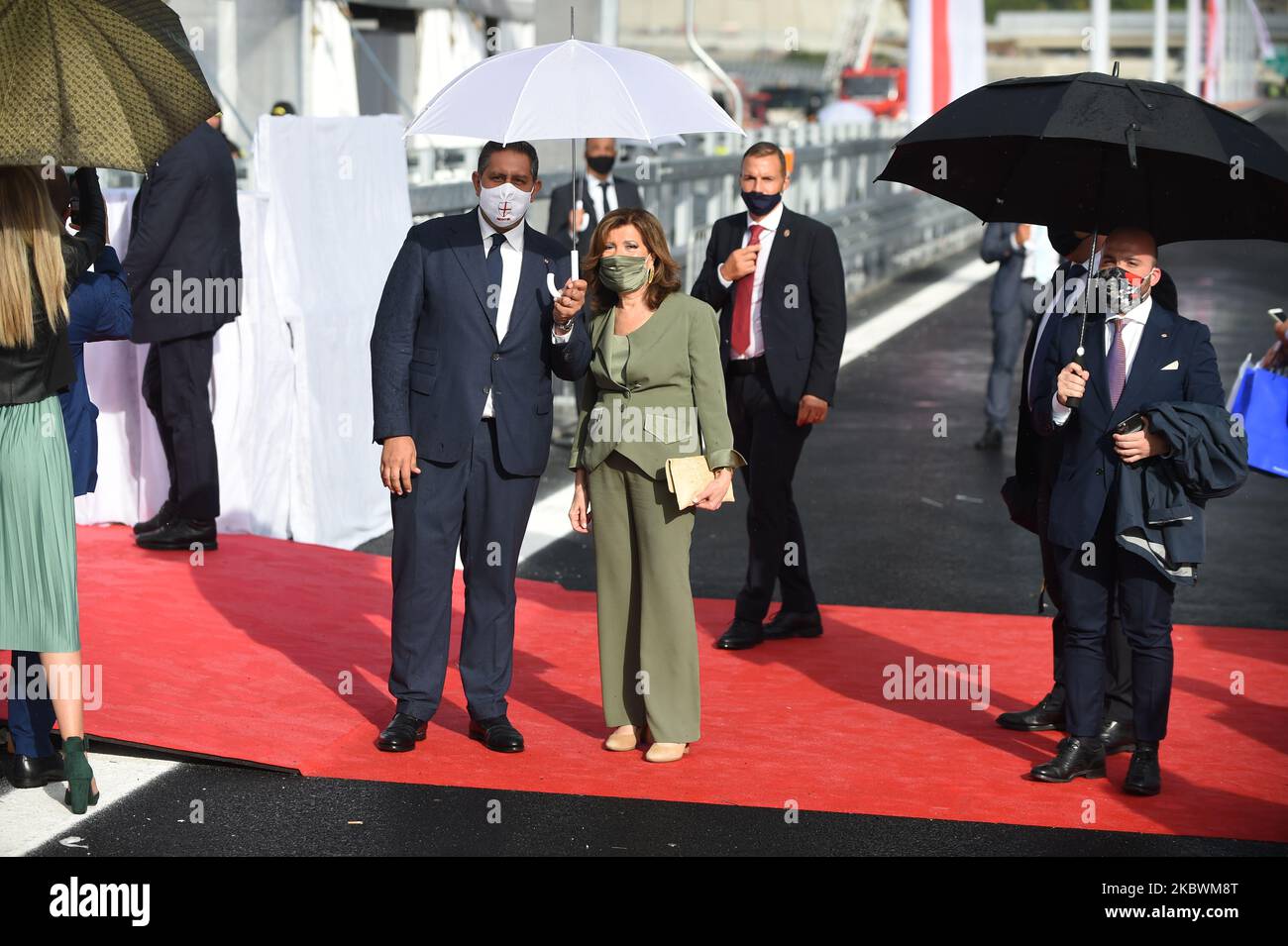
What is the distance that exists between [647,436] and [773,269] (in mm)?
1866

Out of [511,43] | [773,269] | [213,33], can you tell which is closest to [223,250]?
[773,269]

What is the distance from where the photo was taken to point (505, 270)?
6.87 m

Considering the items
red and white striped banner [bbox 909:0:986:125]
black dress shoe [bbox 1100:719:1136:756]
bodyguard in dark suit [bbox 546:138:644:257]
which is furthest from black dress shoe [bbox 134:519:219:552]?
red and white striped banner [bbox 909:0:986:125]

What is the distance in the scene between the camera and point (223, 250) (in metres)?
9.81

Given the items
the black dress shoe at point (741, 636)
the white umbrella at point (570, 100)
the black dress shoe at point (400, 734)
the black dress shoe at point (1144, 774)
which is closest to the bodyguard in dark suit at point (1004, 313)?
the black dress shoe at point (741, 636)

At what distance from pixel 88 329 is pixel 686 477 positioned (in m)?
2.05

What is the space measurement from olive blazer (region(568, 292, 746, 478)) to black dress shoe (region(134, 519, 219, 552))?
365 centimetres

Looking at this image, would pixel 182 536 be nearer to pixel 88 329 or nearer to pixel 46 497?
pixel 88 329

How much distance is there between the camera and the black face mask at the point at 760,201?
8.29 metres

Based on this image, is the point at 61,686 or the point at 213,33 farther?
the point at 213,33

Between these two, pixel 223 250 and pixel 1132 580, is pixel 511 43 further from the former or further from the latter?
pixel 1132 580

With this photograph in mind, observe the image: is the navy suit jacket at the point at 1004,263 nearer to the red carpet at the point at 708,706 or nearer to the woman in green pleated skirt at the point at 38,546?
the red carpet at the point at 708,706

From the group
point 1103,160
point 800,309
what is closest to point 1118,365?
point 1103,160

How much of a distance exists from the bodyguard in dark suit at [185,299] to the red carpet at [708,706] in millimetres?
333
